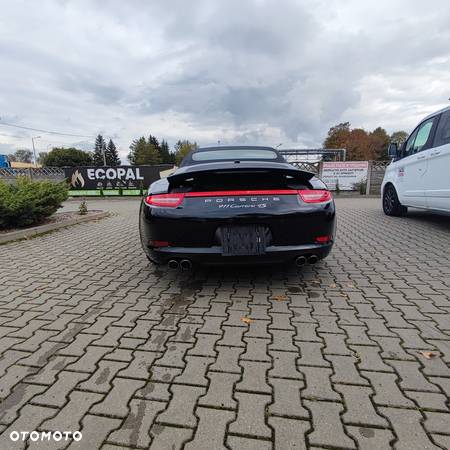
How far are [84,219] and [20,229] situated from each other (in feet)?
6.61

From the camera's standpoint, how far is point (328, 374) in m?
1.85

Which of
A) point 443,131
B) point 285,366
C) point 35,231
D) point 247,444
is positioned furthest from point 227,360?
point 35,231

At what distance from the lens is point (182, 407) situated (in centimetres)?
162

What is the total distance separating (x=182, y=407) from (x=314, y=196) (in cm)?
203

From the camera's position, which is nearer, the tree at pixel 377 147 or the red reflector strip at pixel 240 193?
the red reflector strip at pixel 240 193

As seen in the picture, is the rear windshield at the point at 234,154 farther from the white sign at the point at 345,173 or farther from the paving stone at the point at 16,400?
the white sign at the point at 345,173

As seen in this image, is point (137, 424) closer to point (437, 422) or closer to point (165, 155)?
point (437, 422)

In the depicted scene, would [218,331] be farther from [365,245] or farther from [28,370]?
[365,245]

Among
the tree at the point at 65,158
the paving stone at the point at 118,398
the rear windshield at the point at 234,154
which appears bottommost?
the paving stone at the point at 118,398

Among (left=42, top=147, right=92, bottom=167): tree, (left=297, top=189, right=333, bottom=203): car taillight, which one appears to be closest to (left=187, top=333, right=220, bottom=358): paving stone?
(left=297, top=189, right=333, bottom=203): car taillight

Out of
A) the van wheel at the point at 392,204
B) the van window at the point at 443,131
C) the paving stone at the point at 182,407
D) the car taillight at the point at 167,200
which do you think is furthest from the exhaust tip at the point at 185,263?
the van wheel at the point at 392,204

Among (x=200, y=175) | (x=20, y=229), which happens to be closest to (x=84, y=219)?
(x=20, y=229)

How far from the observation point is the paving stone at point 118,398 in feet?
5.25

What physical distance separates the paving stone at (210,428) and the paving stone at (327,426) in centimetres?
40
